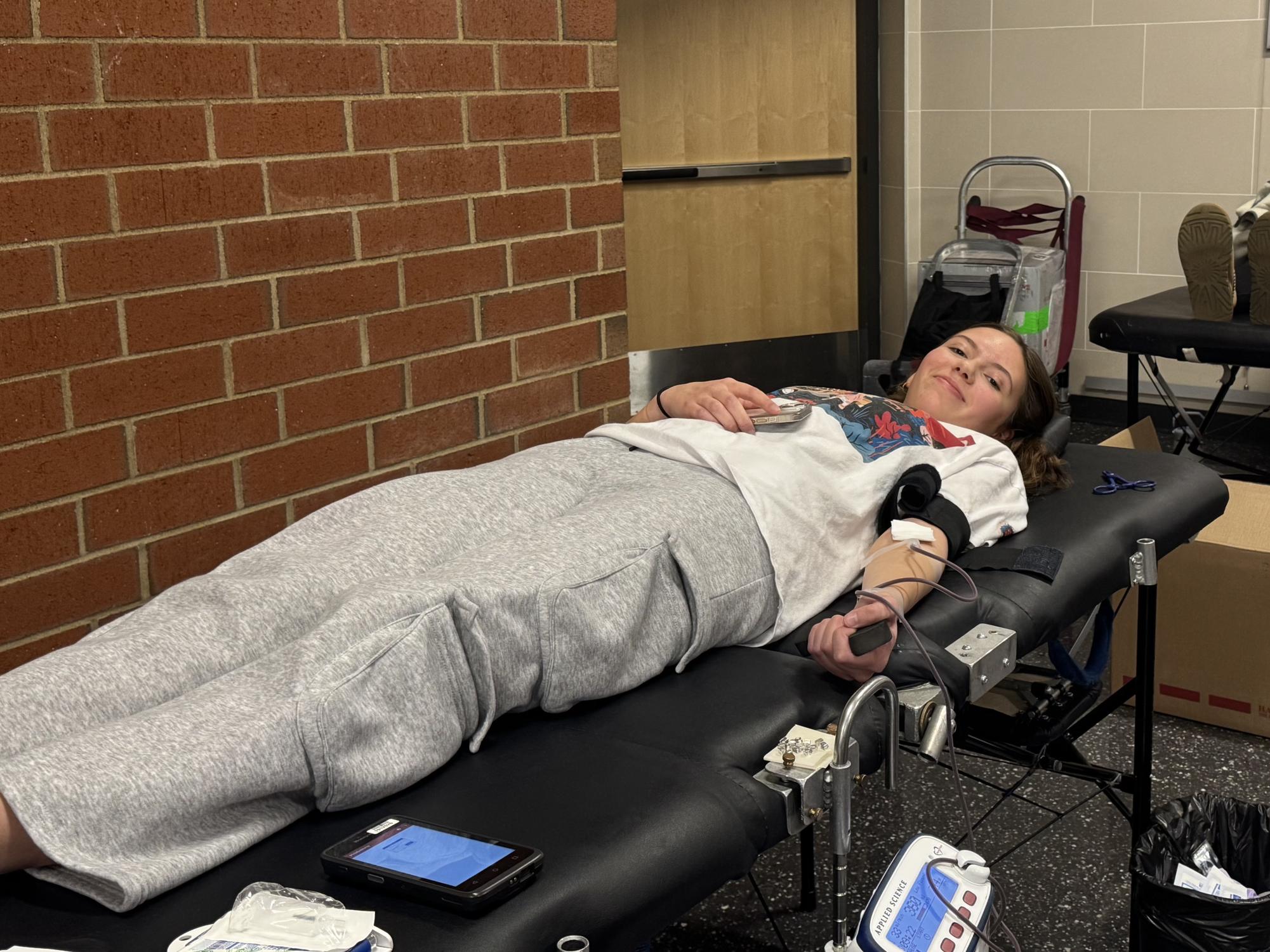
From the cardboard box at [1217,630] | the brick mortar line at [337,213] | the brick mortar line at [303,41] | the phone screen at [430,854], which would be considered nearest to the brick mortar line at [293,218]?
the brick mortar line at [337,213]

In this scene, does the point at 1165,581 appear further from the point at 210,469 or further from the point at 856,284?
the point at 856,284

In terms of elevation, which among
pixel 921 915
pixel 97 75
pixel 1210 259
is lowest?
pixel 921 915

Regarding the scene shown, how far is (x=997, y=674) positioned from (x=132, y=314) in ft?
4.22

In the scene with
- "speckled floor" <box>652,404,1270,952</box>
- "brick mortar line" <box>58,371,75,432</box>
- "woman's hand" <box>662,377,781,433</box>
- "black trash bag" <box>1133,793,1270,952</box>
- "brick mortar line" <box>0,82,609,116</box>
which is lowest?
"speckled floor" <box>652,404,1270,952</box>

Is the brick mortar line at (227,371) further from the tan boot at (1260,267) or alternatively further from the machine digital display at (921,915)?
the tan boot at (1260,267)

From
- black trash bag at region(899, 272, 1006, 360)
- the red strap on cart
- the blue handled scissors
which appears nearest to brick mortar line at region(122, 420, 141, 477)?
the blue handled scissors

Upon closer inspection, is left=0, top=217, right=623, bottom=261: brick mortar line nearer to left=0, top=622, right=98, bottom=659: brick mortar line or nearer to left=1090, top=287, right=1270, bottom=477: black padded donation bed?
left=0, top=622, right=98, bottom=659: brick mortar line

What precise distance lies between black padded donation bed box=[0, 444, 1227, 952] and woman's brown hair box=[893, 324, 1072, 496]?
16.7 inches

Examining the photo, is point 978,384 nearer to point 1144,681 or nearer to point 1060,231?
point 1144,681

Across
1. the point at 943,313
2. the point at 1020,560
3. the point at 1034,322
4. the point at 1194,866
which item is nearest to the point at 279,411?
the point at 1020,560

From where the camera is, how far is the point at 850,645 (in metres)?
1.49

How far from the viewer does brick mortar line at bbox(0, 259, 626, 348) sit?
5.62 feet

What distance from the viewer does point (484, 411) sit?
240 centimetres

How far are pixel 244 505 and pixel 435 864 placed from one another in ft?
3.39
